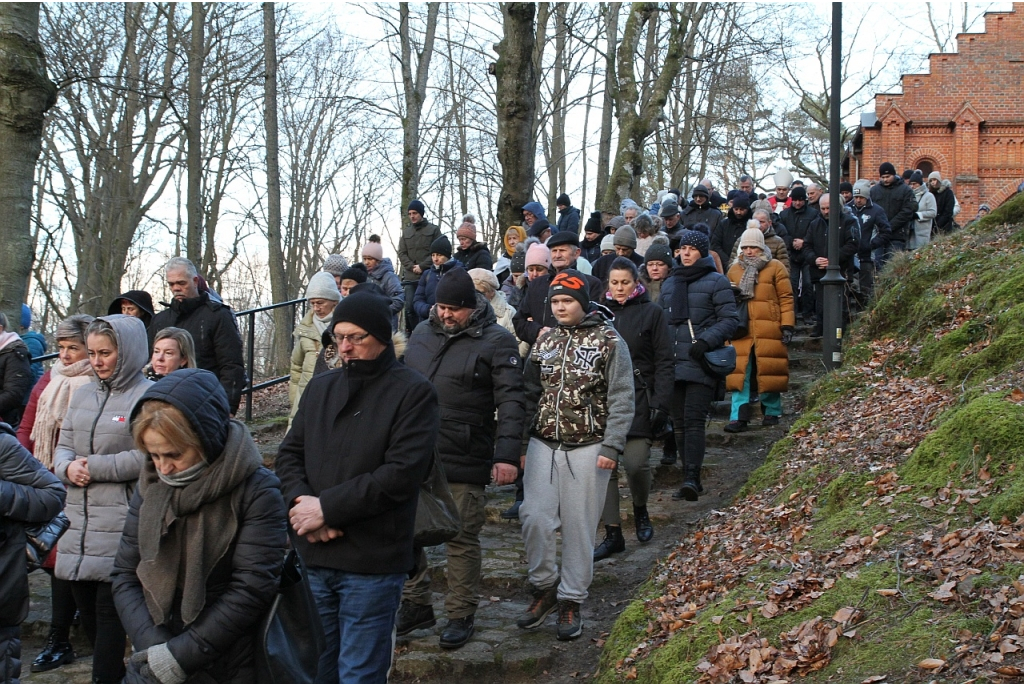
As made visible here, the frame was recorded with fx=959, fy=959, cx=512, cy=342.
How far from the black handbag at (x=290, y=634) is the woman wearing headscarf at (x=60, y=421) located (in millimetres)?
3135

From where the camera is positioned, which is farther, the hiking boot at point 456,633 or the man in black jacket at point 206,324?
the man in black jacket at point 206,324

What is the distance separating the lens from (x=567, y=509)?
5.95 m

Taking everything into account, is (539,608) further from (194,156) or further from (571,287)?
(194,156)

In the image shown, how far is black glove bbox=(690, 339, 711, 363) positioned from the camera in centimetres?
843

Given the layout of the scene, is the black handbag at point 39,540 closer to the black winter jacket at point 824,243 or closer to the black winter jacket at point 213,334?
the black winter jacket at point 213,334

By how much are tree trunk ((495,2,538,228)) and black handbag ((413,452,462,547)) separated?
7.03m

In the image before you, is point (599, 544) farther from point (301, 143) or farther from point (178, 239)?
point (301, 143)

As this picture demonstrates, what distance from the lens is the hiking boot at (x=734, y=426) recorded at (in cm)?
1037

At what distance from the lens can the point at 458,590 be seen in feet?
19.5

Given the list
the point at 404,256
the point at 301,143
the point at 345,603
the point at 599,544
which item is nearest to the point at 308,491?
the point at 345,603

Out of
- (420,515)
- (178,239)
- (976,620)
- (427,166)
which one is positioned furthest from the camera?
(178,239)

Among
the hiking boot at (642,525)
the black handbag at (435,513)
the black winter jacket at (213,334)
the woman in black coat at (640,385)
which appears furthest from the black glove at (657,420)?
the black winter jacket at (213,334)

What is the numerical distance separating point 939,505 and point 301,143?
33176 mm

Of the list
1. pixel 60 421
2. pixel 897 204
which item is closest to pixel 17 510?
pixel 60 421
